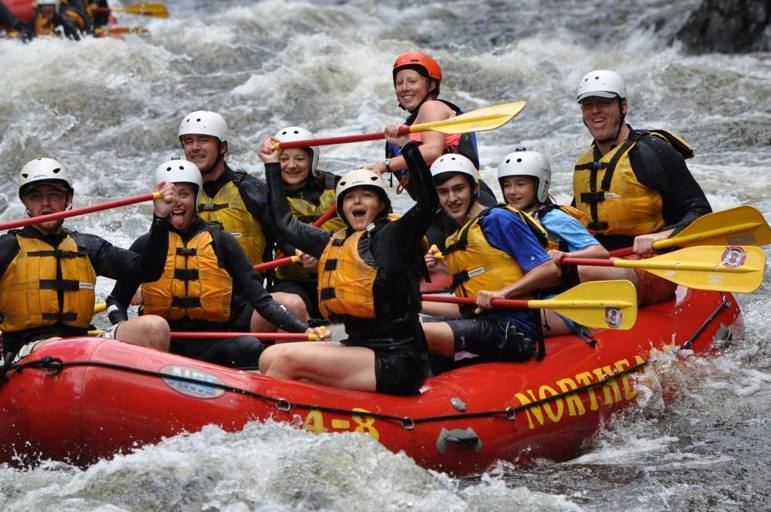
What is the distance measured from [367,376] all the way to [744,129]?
794 centimetres

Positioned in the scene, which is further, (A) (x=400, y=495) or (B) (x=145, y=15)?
(B) (x=145, y=15)

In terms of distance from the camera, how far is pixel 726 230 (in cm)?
655

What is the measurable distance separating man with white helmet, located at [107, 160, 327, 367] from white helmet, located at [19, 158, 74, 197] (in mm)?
422

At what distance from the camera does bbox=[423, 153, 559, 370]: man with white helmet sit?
19.3 feet

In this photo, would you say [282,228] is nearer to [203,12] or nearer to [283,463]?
[283,463]

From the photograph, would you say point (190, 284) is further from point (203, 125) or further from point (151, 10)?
point (151, 10)

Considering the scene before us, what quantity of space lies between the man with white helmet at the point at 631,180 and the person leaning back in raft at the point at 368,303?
1635mm

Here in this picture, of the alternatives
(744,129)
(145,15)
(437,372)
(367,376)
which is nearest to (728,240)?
(437,372)

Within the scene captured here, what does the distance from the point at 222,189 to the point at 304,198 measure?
0.47 metres

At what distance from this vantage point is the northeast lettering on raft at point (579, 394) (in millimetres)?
5746

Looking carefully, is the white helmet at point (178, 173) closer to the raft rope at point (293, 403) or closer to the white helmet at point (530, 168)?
the raft rope at point (293, 403)

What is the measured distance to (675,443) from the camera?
6.05m

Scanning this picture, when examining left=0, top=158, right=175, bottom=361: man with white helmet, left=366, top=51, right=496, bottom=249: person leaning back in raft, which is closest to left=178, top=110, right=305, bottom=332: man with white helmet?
left=366, top=51, right=496, bottom=249: person leaning back in raft

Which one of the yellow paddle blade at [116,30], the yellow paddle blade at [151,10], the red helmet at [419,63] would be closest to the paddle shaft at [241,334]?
the red helmet at [419,63]
